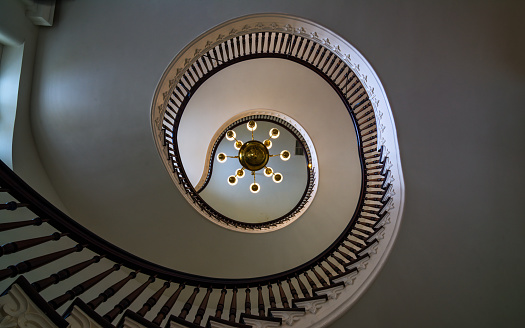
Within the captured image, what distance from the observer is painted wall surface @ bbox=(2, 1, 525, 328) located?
8.63ft

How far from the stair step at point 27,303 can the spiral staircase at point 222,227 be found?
0.03ft

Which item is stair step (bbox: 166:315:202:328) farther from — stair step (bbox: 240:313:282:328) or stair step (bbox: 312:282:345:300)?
stair step (bbox: 312:282:345:300)

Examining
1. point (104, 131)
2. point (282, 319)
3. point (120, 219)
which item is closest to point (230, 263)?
point (120, 219)

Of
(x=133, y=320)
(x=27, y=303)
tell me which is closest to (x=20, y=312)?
(x=27, y=303)

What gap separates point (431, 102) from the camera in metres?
2.85

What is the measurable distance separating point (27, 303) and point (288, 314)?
2.07 metres

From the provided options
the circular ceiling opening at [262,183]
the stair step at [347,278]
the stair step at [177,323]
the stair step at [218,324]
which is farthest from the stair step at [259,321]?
the circular ceiling opening at [262,183]

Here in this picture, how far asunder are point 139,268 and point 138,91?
2207mm

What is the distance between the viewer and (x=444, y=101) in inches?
110

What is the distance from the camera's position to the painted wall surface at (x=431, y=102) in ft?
8.63

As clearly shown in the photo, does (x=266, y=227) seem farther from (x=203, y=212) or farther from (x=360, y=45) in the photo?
(x=360, y=45)

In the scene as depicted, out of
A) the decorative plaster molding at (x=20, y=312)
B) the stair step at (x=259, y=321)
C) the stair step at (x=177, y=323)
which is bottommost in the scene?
the decorative plaster molding at (x=20, y=312)

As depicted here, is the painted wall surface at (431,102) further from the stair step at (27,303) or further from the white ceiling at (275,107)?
the white ceiling at (275,107)

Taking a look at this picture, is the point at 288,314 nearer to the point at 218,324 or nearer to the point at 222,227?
the point at 218,324
